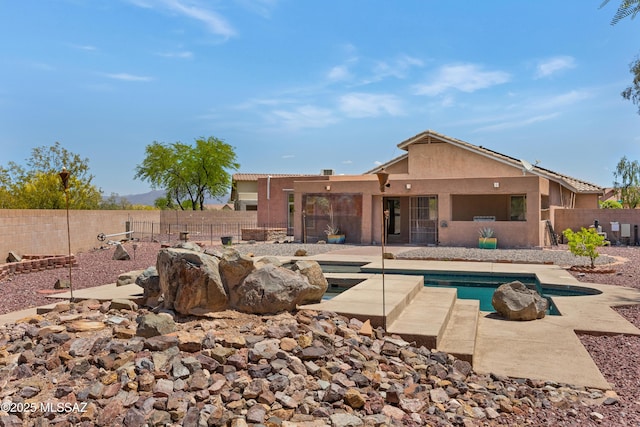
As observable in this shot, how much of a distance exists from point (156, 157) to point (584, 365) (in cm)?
4838

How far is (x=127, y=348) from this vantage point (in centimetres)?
498

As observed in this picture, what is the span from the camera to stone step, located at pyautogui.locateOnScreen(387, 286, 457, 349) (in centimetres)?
614

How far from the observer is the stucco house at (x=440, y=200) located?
20656 mm

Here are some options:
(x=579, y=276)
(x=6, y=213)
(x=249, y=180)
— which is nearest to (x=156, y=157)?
(x=249, y=180)

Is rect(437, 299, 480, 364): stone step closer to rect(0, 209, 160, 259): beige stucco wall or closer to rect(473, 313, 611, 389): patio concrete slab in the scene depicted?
rect(473, 313, 611, 389): patio concrete slab

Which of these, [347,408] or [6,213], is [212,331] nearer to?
[347,408]

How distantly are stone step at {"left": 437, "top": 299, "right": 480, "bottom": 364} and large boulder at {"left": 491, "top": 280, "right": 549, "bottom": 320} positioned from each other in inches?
18.5

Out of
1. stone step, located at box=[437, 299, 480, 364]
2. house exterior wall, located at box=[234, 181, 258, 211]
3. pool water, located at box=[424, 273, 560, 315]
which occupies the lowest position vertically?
pool water, located at box=[424, 273, 560, 315]

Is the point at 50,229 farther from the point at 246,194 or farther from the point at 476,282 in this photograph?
the point at 246,194

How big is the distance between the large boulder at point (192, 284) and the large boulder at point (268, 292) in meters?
0.28

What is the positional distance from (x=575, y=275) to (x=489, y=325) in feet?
21.6

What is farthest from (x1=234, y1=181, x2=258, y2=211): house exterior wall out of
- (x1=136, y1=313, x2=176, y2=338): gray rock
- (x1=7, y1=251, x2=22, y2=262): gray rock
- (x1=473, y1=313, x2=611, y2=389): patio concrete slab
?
(x1=136, y1=313, x2=176, y2=338): gray rock

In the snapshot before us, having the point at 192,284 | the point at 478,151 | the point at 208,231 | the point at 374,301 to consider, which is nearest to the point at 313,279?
the point at 374,301

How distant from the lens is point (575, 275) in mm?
12805
